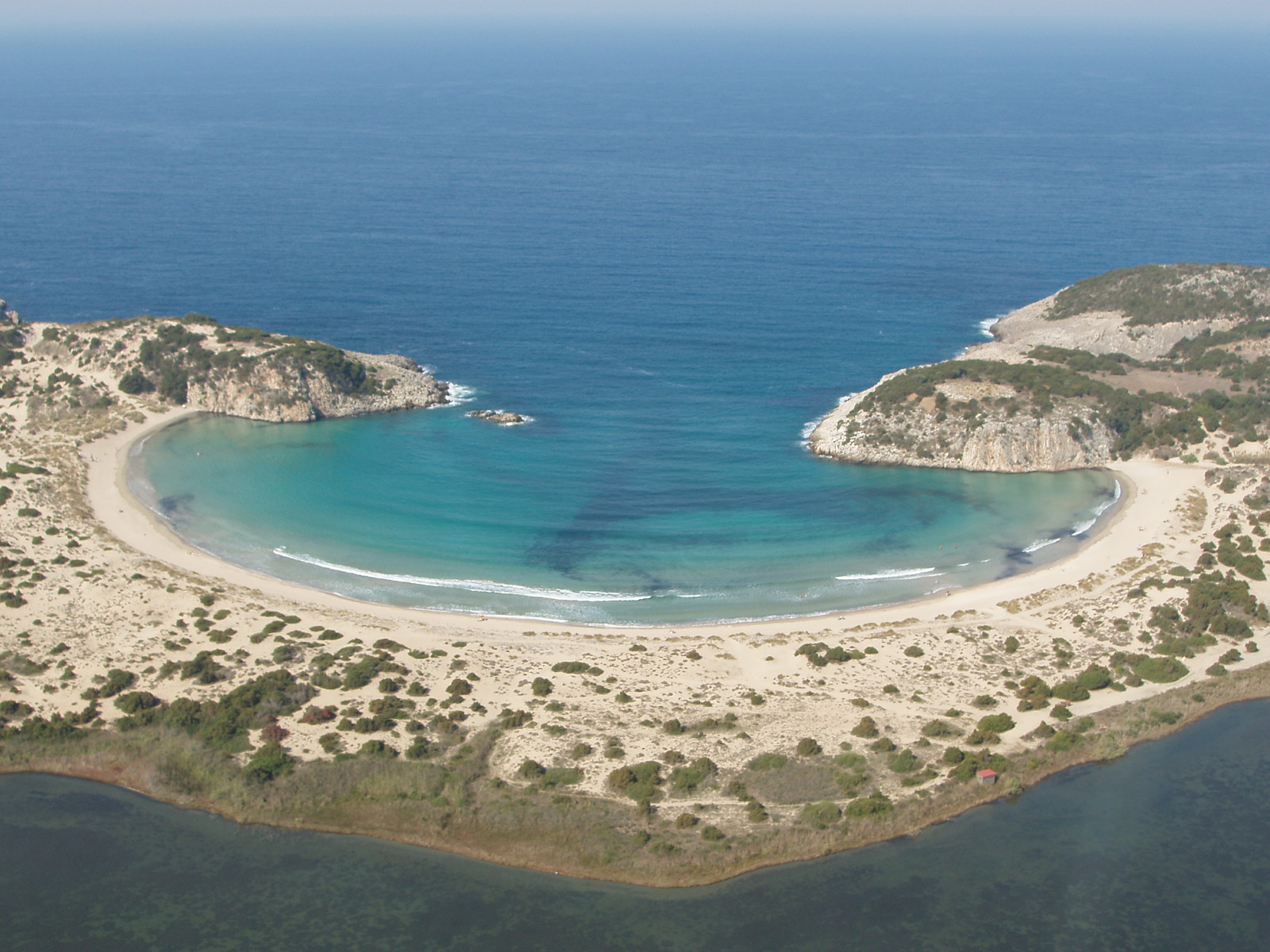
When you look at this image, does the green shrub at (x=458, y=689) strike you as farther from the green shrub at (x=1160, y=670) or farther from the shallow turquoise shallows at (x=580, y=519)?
the green shrub at (x=1160, y=670)

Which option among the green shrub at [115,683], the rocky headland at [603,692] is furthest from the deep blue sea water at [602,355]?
the green shrub at [115,683]

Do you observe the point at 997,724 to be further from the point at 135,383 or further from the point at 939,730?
the point at 135,383

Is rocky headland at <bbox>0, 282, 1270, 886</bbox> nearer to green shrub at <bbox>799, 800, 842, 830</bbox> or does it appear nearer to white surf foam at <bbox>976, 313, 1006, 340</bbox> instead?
green shrub at <bbox>799, 800, 842, 830</bbox>

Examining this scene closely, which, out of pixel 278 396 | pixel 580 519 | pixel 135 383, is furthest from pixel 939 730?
pixel 135 383

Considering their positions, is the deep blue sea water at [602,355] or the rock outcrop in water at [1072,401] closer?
the deep blue sea water at [602,355]

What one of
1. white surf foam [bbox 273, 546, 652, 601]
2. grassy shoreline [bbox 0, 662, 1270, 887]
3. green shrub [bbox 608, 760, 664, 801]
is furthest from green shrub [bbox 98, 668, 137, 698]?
green shrub [bbox 608, 760, 664, 801]

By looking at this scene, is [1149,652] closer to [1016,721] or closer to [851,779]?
[1016,721]
